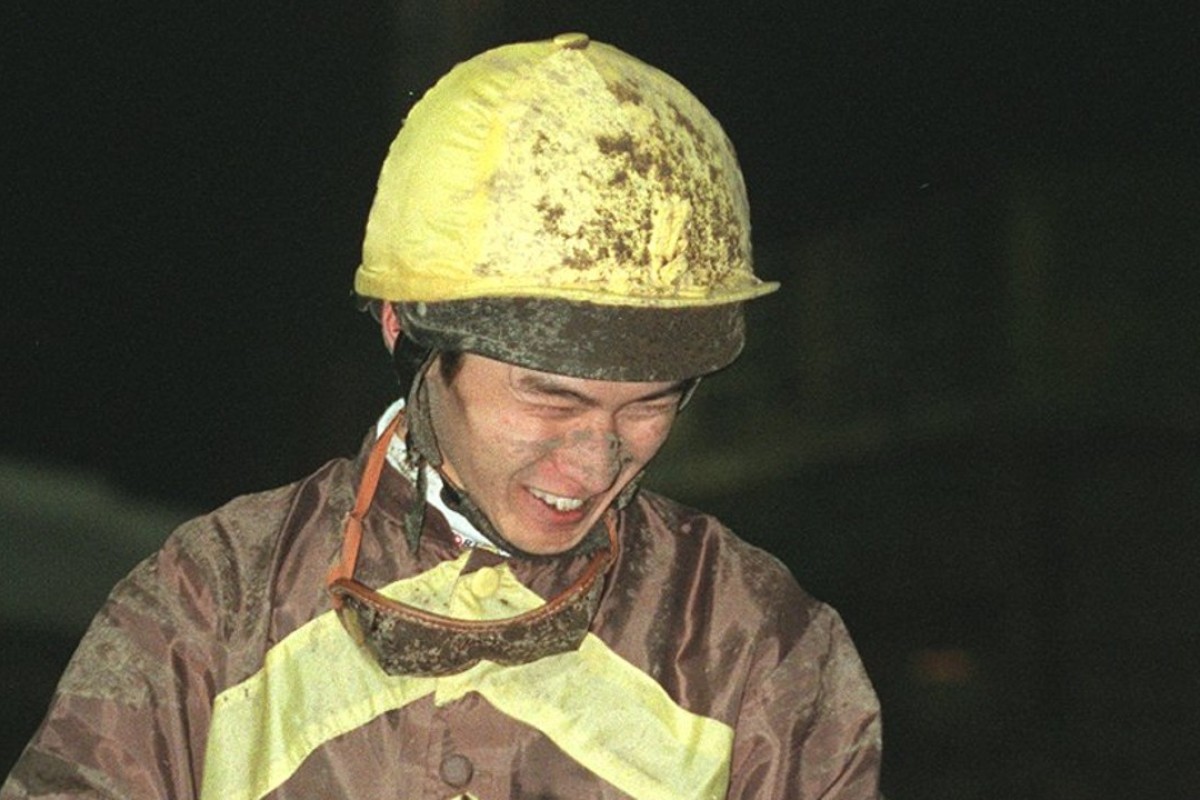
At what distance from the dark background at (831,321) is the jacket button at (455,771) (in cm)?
241

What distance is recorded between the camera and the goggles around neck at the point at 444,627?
330 cm

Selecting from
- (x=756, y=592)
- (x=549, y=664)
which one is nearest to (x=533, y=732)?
(x=549, y=664)

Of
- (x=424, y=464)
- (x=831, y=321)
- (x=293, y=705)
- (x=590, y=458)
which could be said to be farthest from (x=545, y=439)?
(x=831, y=321)

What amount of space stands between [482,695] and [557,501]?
0.29 metres

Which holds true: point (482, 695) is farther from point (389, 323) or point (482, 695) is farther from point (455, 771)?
point (389, 323)

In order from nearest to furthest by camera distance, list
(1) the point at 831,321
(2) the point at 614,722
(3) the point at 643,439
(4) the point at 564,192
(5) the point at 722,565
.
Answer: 1. (4) the point at 564,192
2. (3) the point at 643,439
3. (2) the point at 614,722
4. (5) the point at 722,565
5. (1) the point at 831,321

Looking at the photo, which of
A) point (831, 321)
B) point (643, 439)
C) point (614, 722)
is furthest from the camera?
point (831, 321)

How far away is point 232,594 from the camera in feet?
11.1

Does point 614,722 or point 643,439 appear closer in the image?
point 643,439

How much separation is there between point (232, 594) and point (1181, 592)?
4182 mm

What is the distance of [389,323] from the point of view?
3445mm

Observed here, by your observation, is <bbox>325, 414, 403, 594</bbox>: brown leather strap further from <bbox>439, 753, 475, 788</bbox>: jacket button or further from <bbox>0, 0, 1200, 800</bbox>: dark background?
<bbox>0, 0, 1200, 800</bbox>: dark background

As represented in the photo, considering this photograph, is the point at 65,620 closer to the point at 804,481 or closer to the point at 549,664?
the point at 804,481

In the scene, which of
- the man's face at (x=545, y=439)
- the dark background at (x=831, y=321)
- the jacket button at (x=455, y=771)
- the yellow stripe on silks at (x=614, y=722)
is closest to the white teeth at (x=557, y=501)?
the man's face at (x=545, y=439)
